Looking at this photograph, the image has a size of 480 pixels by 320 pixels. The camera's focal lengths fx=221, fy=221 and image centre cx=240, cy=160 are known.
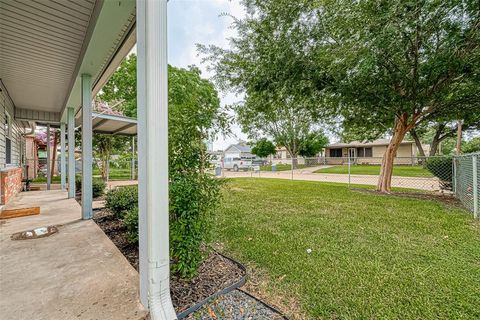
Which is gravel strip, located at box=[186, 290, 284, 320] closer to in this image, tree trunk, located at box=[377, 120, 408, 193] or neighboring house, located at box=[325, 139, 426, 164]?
tree trunk, located at box=[377, 120, 408, 193]

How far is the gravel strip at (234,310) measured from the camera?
1756mm

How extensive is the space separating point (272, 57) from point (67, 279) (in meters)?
5.85

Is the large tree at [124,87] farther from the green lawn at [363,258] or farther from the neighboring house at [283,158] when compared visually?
the green lawn at [363,258]

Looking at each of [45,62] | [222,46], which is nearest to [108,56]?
[45,62]

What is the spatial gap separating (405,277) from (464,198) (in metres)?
5.05

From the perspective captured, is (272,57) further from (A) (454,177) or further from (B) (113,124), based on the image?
(A) (454,177)

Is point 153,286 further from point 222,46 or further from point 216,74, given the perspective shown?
point 222,46

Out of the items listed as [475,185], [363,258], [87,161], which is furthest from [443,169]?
[87,161]

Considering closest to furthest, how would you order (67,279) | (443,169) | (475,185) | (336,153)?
(67,279), (475,185), (443,169), (336,153)

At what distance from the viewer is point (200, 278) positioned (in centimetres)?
221

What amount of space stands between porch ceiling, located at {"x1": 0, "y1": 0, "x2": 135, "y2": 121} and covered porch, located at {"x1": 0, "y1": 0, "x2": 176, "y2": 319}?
1 centimetres

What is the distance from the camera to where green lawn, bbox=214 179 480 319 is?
1.87 meters

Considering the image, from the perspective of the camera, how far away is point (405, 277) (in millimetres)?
2270

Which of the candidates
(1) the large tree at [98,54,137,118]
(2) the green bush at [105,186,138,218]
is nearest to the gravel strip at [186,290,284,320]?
(2) the green bush at [105,186,138,218]
